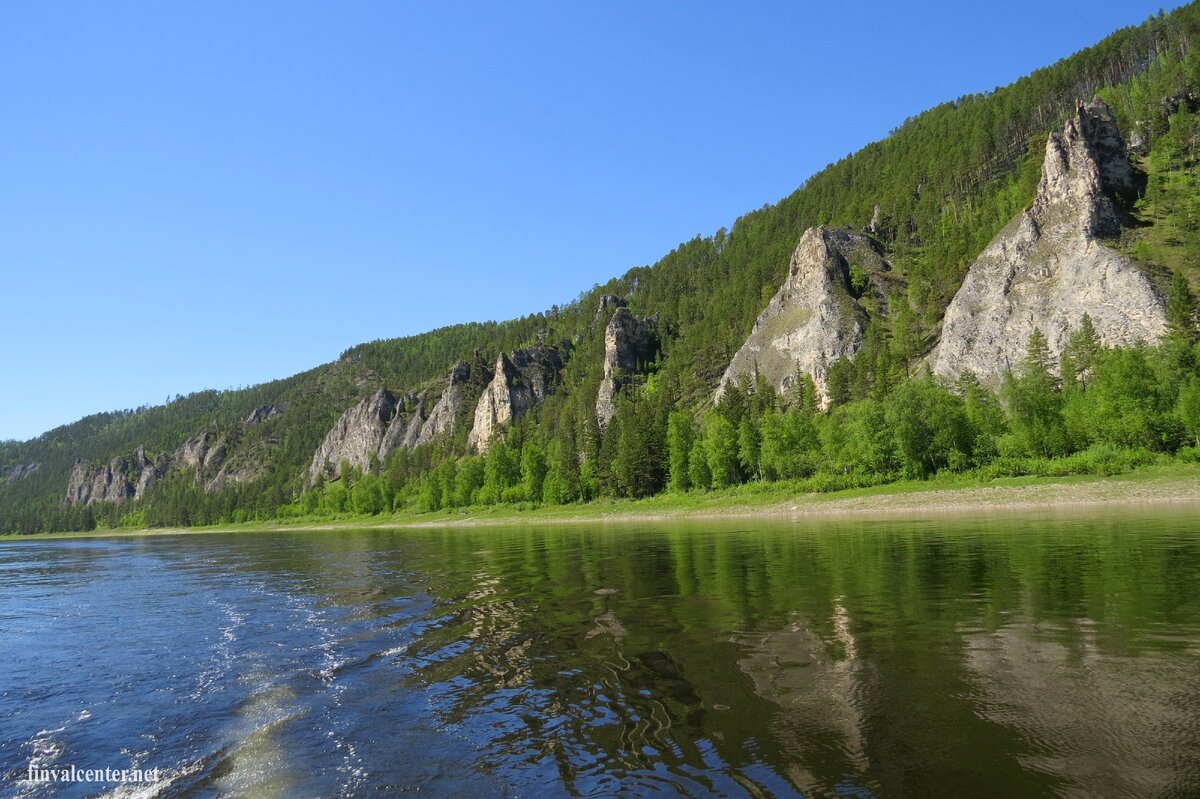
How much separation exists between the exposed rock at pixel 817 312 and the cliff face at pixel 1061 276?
75.2 feet

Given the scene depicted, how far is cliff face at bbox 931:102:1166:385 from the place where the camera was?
96.2 meters

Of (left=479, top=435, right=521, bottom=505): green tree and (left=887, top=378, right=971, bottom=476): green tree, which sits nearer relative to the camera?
(left=887, top=378, right=971, bottom=476): green tree

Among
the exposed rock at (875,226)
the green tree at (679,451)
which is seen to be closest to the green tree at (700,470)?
the green tree at (679,451)

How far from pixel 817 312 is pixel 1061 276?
47823 mm

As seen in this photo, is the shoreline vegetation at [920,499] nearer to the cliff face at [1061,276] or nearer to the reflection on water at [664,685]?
the reflection on water at [664,685]

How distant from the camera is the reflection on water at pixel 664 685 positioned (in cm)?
902

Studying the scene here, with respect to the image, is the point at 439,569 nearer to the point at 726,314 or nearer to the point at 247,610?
the point at 247,610

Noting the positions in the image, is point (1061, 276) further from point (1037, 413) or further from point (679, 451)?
point (679, 451)

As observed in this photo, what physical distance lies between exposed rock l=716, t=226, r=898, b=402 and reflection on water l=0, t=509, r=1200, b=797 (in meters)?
114

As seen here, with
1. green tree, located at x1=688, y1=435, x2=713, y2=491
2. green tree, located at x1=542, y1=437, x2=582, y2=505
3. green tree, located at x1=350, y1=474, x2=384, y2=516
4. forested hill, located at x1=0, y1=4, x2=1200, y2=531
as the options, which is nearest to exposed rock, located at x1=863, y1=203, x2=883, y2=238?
forested hill, located at x1=0, y1=4, x2=1200, y2=531

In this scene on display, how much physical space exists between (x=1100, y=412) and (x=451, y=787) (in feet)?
294

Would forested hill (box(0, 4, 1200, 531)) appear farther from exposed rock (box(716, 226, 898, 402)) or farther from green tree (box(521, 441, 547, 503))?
exposed rock (box(716, 226, 898, 402))

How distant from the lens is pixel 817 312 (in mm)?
→ 146125

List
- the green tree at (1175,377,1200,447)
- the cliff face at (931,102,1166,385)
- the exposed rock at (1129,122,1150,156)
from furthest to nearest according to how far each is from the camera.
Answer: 1. the exposed rock at (1129,122,1150,156)
2. the cliff face at (931,102,1166,385)
3. the green tree at (1175,377,1200,447)
